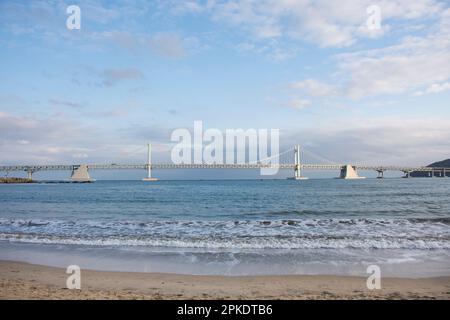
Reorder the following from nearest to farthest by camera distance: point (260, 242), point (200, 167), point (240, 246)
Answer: point (240, 246) → point (260, 242) → point (200, 167)

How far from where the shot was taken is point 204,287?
18.4 ft

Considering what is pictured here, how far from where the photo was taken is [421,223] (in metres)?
13.5

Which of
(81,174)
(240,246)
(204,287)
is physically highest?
(81,174)

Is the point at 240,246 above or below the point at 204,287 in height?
below

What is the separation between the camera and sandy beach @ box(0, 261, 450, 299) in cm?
500

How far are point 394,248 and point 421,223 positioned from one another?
5.37 meters

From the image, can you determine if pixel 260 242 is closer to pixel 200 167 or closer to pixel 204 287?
pixel 204 287

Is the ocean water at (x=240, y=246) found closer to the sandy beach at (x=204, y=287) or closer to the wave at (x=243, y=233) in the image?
the wave at (x=243, y=233)

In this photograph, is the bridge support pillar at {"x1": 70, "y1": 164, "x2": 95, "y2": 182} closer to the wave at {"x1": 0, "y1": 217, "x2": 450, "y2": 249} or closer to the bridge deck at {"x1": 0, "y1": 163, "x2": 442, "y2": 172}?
the bridge deck at {"x1": 0, "y1": 163, "x2": 442, "y2": 172}

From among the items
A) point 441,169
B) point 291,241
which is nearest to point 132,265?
point 291,241

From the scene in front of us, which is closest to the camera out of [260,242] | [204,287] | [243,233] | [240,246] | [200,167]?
[204,287]

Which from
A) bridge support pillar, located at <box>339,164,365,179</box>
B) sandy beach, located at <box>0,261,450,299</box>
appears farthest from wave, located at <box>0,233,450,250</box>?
bridge support pillar, located at <box>339,164,365,179</box>

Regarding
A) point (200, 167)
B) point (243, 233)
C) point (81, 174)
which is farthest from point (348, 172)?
point (243, 233)
